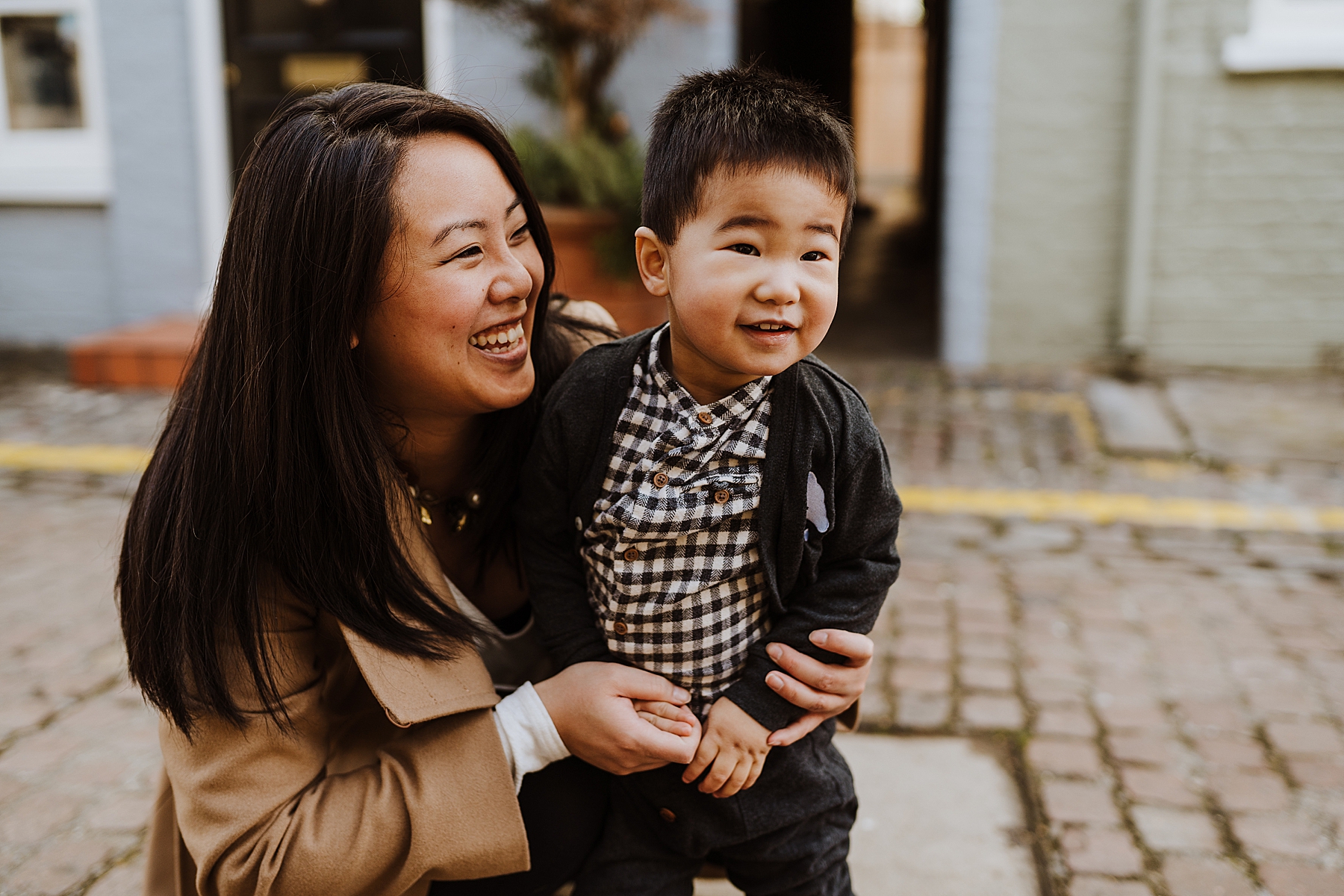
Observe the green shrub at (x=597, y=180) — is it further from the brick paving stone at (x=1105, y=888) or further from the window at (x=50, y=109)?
the brick paving stone at (x=1105, y=888)

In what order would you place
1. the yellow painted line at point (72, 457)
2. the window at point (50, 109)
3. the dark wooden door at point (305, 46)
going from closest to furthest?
the yellow painted line at point (72, 457)
the dark wooden door at point (305, 46)
the window at point (50, 109)

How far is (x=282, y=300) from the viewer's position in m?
1.55

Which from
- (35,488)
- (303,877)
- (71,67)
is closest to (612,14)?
(35,488)

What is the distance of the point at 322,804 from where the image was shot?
1629mm

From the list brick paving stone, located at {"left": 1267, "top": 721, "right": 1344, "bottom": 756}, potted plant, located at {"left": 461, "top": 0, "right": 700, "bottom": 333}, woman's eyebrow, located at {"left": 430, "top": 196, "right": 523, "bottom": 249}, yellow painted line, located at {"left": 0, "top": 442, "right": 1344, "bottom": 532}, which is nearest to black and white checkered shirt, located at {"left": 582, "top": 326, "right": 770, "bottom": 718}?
woman's eyebrow, located at {"left": 430, "top": 196, "right": 523, "bottom": 249}

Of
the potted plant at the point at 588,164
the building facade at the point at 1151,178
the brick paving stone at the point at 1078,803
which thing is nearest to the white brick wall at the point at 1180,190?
the building facade at the point at 1151,178

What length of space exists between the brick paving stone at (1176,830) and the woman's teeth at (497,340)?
1.58m

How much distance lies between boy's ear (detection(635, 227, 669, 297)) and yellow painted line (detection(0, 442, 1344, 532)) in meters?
2.52

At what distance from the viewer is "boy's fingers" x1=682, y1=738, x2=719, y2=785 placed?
1631 millimetres

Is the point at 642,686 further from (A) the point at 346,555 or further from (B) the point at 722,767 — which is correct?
(A) the point at 346,555

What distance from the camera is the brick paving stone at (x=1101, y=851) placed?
2.11 meters

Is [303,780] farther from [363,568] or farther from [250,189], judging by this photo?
[250,189]

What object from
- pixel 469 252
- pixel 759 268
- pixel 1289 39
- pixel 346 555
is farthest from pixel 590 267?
pixel 759 268

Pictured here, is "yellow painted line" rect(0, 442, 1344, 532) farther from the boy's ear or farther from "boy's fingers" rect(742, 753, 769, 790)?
the boy's ear
